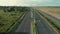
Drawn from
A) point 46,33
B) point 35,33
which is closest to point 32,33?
point 35,33

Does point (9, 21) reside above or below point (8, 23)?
below

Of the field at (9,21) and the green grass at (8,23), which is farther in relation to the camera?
the field at (9,21)

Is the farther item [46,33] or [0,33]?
[46,33]

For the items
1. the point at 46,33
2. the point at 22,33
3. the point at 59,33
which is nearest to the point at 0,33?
the point at 22,33

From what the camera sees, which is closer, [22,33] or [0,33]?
[0,33]

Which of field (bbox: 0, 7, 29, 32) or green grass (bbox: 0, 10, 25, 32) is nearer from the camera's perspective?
green grass (bbox: 0, 10, 25, 32)

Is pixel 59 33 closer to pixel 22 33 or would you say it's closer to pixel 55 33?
pixel 55 33

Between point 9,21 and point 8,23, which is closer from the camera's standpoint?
point 8,23

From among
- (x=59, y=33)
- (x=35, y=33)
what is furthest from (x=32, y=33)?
(x=59, y=33)

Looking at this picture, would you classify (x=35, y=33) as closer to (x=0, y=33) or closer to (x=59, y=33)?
(x=59, y=33)
